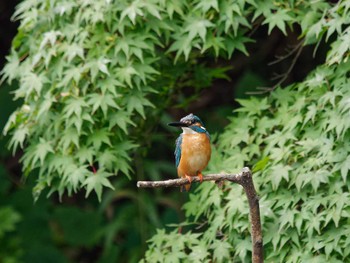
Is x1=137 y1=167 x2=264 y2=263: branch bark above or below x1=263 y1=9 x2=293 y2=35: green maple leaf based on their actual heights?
below

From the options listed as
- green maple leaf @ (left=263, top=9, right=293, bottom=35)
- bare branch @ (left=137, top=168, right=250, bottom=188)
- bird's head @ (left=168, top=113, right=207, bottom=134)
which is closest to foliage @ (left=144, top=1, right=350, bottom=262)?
green maple leaf @ (left=263, top=9, right=293, bottom=35)

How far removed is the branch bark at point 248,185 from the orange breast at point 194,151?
0.23 meters

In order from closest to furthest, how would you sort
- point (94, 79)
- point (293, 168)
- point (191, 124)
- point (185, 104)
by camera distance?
1. point (191, 124)
2. point (293, 168)
3. point (94, 79)
4. point (185, 104)

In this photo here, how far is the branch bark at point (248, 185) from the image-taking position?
3.52 metres

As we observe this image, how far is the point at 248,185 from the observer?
3584 millimetres

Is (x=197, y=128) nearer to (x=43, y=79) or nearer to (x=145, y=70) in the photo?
(x=145, y=70)

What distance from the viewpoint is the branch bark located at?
3.52 metres

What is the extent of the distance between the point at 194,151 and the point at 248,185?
61 centimetres

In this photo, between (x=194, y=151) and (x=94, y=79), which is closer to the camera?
(x=194, y=151)

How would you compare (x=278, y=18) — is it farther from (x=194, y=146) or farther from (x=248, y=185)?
(x=248, y=185)

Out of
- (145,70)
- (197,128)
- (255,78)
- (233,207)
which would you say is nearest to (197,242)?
(233,207)

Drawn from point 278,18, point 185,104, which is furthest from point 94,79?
point 278,18

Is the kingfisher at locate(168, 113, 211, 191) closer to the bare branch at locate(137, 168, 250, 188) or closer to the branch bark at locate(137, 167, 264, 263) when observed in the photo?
the branch bark at locate(137, 167, 264, 263)

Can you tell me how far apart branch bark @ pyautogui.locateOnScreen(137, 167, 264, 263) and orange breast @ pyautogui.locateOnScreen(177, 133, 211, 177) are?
23 cm
